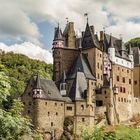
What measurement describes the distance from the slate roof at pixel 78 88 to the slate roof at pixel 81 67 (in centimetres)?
121

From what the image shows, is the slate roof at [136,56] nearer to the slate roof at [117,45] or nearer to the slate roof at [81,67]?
the slate roof at [117,45]

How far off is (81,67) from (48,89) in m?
10.7

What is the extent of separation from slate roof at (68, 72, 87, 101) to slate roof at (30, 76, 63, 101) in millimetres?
3182

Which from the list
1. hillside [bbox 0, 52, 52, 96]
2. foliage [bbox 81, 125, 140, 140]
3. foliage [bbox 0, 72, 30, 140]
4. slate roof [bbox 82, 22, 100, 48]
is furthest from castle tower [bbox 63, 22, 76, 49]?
foliage [bbox 0, 72, 30, 140]

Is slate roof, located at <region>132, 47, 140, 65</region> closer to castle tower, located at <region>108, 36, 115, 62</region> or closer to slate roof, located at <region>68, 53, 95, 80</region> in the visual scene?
castle tower, located at <region>108, 36, 115, 62</region>

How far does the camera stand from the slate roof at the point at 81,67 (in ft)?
275

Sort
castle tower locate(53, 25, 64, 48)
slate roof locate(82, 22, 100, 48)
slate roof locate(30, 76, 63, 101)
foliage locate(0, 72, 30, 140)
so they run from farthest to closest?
slate roof locate(82, 22, 100, 48) < castle tower locate(53, 25, 64, 48) < slate roof locate(30, 76, 63, 101) < foliage locate(0, 72, 30, 140)

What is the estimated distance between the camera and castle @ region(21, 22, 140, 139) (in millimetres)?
74750

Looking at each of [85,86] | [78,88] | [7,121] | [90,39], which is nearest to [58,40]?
[90,39]

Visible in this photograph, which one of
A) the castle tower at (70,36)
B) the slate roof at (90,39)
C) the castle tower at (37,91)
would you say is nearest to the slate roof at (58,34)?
the castle tower at (70,36)

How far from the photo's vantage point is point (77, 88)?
80500 mm

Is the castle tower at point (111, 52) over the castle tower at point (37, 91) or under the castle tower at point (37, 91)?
over

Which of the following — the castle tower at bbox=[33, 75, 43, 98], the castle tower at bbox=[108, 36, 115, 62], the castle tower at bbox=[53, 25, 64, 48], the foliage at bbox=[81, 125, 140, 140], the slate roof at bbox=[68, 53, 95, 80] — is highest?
the castle tower at bbox=[53, 25, 64, 48]

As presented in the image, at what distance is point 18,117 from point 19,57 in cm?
11325
